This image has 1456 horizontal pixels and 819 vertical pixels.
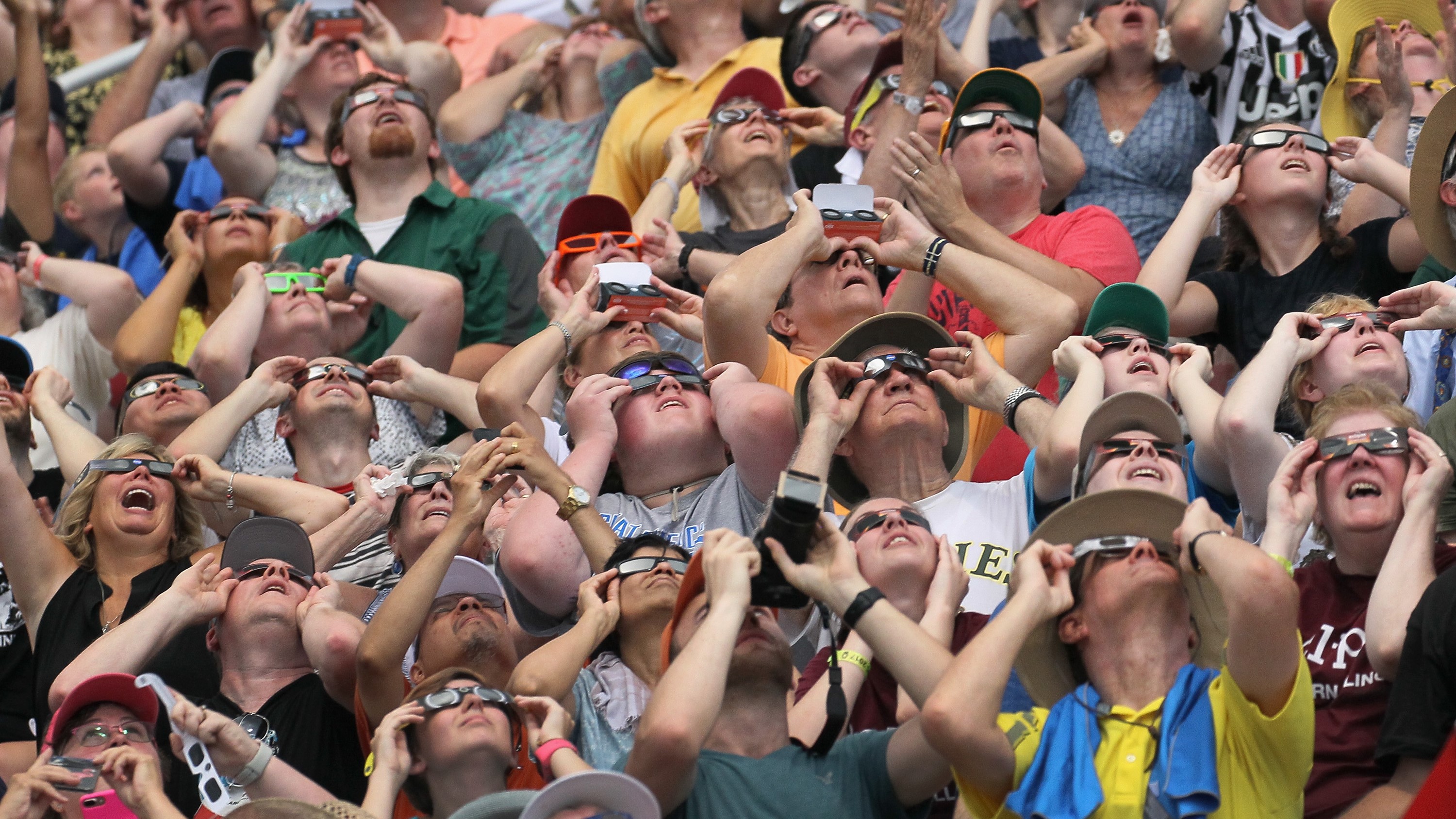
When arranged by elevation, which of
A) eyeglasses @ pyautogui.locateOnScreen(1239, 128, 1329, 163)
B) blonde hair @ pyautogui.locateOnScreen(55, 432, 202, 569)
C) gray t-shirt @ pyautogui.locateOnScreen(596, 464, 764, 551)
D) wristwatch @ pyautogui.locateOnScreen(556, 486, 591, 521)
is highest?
eyeglasses @ pyautogui.locateOnScreen(1239, 128, 1329, 163)

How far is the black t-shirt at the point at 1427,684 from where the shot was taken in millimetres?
4219

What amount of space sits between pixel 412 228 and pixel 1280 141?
3.22 metres

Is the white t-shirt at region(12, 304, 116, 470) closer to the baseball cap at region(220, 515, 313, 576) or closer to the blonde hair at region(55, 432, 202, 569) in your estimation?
the blonde hair at region(55, 432, 202, 569)

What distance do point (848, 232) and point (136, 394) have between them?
8.56 feet

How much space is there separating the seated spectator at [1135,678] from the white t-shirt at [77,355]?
15.3ft

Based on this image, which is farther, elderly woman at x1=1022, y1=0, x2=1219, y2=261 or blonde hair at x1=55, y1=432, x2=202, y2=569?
elderly woman at x1=1022, y1=0, x2=1219, y2=261

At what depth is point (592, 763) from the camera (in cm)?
478

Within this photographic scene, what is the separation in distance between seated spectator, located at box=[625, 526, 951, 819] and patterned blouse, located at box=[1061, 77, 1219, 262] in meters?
3.18

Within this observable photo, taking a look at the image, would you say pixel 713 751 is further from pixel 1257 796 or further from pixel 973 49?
pixel 973 49

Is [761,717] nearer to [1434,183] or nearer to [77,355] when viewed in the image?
[1434,183]

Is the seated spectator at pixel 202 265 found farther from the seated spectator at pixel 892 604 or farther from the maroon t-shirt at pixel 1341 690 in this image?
the maroon t-shirt at pixel 1341 690

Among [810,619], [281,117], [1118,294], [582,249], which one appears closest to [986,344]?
[1118,294]

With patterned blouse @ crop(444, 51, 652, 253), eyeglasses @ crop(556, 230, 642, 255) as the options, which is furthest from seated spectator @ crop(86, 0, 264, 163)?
eyeglasses @ crop(556, 230, 642, 255)

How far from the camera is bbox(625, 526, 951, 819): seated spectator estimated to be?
4.16 m
